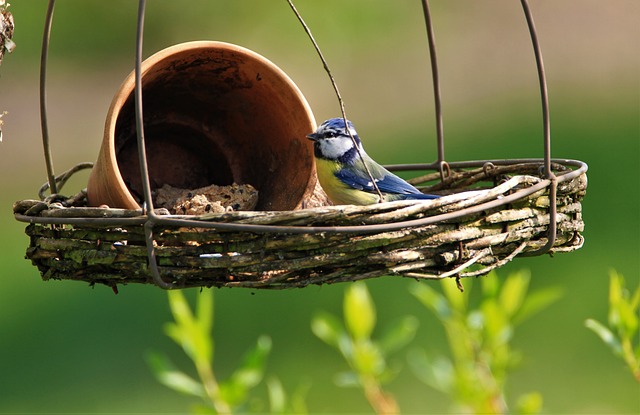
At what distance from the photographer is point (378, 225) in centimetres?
166

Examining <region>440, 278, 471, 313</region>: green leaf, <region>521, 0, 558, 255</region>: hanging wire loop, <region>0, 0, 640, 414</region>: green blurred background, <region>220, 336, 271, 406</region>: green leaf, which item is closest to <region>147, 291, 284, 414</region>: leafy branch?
Result: <region>220, 336, 271, 406</region>: green leaf

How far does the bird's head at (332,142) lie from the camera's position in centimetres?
230

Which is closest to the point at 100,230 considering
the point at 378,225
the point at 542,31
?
the point at 378,225

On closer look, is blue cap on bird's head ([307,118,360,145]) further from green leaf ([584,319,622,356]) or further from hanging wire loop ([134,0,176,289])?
green leaf ([584,319,622,356])

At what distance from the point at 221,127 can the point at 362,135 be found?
484 centimetres

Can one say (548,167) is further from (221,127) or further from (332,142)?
(221,127)

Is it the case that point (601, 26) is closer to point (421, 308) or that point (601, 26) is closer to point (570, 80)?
point (570, 80)

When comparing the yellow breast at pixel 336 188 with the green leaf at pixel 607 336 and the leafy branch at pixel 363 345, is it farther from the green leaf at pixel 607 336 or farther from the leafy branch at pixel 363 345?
the green leaf at pixel 607 336

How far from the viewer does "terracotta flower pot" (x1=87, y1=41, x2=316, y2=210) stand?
2365mm

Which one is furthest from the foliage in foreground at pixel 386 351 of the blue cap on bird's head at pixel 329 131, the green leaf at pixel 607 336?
the blue cap on bird's head at pixel 329 131

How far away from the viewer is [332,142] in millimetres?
2316

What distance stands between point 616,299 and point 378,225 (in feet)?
2.03

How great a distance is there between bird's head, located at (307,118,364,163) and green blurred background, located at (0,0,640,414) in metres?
1.57

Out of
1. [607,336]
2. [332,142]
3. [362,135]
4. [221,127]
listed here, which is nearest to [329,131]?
[332,142]
